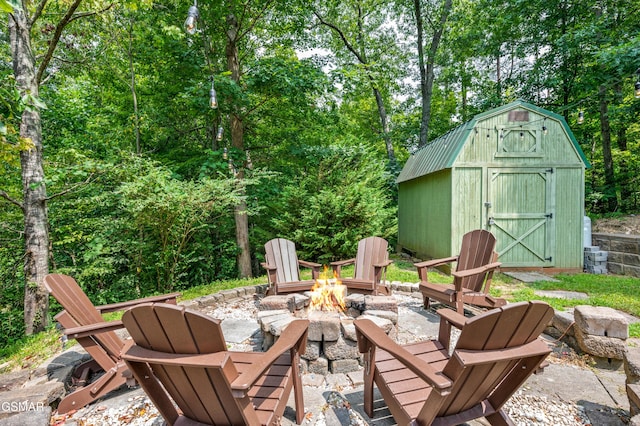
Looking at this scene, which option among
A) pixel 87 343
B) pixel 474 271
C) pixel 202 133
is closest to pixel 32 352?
pixel 87 343

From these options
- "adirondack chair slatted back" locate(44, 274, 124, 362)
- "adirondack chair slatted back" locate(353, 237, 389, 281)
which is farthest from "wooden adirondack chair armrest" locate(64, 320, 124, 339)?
"adirondack chair slatted back" locate(353, 237, 389, 281)

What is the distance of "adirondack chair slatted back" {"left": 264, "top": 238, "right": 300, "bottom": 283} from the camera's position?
401cm

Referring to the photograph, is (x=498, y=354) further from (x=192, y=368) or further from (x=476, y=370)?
(x=192, y=368)

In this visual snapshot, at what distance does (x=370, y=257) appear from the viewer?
13.2 feet

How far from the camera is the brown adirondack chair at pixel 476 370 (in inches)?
50.4

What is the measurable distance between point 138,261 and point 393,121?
40.6ft

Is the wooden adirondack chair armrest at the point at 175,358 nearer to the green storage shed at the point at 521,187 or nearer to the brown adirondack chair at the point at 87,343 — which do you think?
the brown adirondack chair at the point at 87,343

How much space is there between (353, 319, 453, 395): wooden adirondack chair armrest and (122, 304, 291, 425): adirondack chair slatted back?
65 cm

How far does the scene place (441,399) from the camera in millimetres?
1255

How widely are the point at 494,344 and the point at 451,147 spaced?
525cm

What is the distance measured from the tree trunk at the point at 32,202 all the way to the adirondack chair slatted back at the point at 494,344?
15.1 feet

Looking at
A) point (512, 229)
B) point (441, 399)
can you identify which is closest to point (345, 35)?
point (512, 229)

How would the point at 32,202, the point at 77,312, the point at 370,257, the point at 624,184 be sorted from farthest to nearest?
the point at 624,184, the point at 370,257, the point at 32,202, the point at 77,312

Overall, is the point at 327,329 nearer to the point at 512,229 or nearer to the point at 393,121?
the point at 512,229
